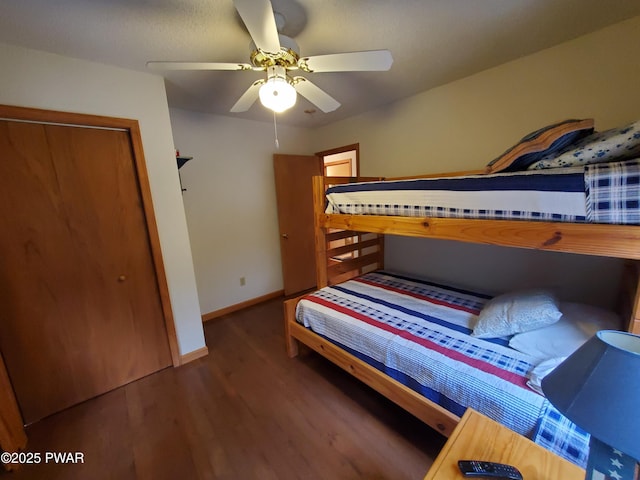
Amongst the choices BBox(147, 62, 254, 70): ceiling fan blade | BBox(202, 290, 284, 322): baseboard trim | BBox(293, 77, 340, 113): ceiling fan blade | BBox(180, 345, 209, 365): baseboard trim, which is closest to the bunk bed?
BBox(293, 77, 340, 113): ceiling fan blade

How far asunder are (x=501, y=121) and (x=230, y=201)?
269 cm

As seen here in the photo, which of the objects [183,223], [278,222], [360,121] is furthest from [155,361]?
[360,121]

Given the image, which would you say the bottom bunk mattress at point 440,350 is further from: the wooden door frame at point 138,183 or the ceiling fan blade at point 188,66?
the ceiling fan blade at point 188,66

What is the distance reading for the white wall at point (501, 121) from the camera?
1506 mm

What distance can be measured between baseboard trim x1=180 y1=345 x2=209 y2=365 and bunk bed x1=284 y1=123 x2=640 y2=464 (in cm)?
79

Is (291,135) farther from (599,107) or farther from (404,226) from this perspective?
(599,107)

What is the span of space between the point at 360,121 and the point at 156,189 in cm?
221

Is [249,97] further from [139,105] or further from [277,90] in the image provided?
[139,105]

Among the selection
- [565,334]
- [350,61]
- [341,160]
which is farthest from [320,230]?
[341,160]

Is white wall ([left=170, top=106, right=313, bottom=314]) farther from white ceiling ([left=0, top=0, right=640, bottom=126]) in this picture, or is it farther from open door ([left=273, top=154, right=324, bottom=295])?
white ceiling ([left=0, top=0, right=640, bottom=126])

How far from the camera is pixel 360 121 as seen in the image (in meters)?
2.90

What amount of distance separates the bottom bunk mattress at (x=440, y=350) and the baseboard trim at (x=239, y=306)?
1434mm

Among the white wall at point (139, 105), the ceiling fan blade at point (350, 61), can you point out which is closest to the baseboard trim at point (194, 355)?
the white wall at point (139, 105)

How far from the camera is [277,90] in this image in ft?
4.16
